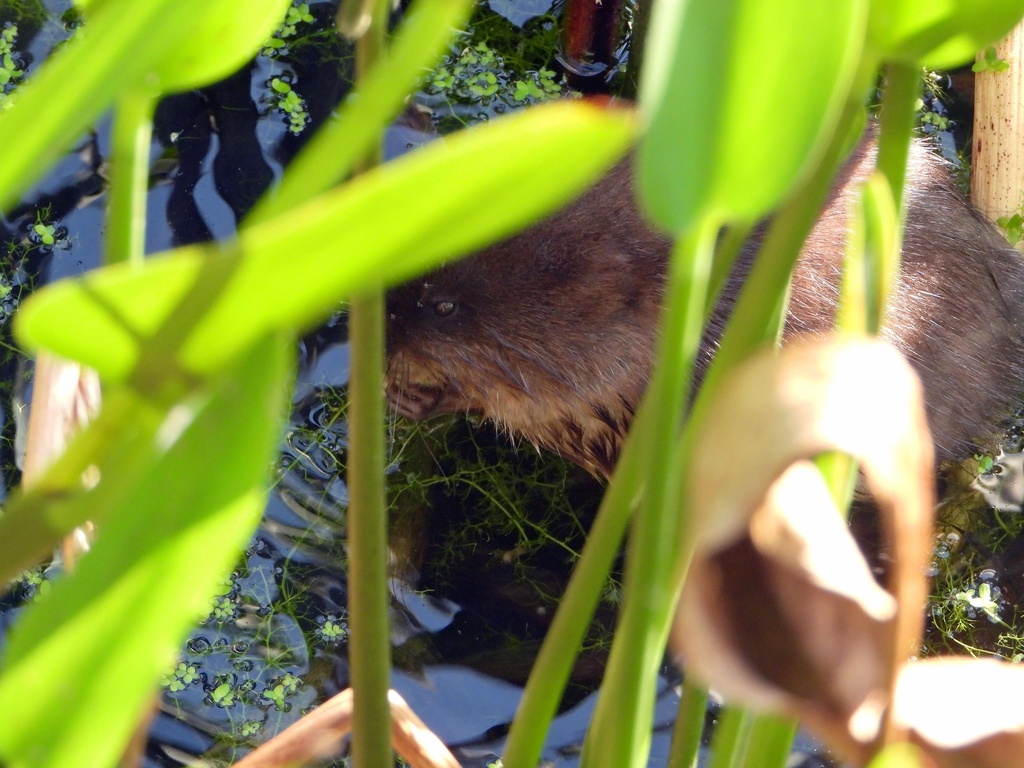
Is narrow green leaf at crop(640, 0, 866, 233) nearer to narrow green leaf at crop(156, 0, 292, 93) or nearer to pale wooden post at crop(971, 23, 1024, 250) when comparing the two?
narrow green leaf at crop(156, 0, 292, 93)

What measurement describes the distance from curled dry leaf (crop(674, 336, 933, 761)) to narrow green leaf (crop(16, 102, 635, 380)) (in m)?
0.09

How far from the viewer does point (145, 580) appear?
7.9 inches

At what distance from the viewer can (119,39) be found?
0.67ft

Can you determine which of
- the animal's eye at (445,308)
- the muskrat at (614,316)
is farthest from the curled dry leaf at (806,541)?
the animal's eye at (445,308)

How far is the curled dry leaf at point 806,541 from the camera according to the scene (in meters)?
0.24

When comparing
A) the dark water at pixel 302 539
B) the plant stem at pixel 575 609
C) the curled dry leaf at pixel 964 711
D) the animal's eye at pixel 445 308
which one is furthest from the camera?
the animal's eye at pixel 445 308

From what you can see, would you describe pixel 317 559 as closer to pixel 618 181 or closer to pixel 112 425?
pixel 618 181

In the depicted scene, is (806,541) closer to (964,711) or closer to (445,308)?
(964,711)

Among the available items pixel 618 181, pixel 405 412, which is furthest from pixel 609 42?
pixel 405 412

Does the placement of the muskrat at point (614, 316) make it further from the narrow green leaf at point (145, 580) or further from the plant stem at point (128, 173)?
the narrow green leaf at point (145, 580)

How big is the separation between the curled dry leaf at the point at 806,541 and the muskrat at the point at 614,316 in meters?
1.15

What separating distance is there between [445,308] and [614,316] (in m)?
0.27

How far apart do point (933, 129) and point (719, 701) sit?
1126 mm

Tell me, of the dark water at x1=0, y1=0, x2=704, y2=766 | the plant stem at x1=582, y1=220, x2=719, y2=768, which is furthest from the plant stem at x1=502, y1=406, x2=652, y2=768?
the dark water at x1=0, y1=0, x2=704, y2=766
